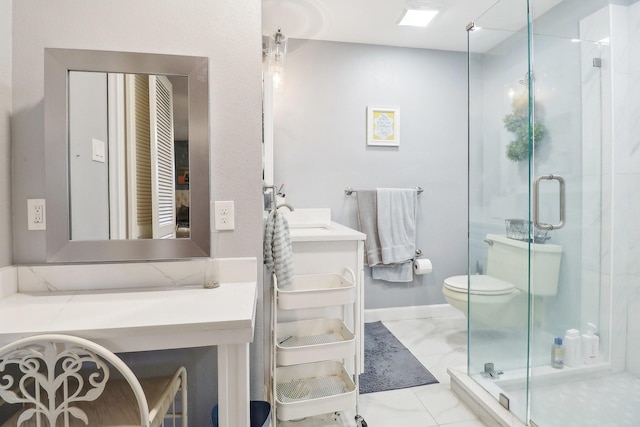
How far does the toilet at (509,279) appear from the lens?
5.41ft

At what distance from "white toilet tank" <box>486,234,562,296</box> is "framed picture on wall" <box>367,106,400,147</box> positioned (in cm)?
134

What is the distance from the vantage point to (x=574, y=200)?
5.42ft

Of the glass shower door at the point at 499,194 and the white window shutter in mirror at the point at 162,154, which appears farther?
the glass shower door at the point at 499,194

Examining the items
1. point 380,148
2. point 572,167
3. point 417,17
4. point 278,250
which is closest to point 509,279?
point 572,167

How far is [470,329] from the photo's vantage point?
6.29 feet

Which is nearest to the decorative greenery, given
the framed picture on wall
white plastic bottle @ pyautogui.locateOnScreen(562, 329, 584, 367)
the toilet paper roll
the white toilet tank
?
the white toilet tank

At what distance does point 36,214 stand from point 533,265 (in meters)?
2.19

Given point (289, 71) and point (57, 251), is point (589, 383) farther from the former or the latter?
point (289, 71)

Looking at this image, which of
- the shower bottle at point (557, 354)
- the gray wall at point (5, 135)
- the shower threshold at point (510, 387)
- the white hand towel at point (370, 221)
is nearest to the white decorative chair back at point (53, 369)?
the gray wall at point (5, 135)

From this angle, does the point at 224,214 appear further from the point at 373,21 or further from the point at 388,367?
the point at 373,21

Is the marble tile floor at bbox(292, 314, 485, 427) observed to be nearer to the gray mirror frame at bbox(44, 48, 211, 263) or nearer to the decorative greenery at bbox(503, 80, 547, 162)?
the gray mirror frame at bbox(44, 48, 211, 263)

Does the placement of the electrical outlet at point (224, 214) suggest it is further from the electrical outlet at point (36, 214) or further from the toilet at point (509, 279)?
the toilet at point (509, 279)

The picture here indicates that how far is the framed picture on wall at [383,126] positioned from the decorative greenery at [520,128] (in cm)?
108

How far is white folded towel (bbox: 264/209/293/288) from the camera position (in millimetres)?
1416
